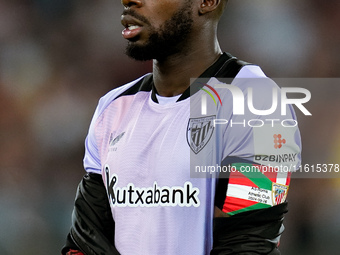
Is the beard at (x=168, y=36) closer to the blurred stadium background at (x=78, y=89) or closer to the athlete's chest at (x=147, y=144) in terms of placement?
the athlete's chest at (x=147, y=144)

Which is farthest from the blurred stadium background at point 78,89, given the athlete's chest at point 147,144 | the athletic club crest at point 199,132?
the athletic club crest at point 199,132

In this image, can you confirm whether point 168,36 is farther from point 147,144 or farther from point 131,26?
point 147,144

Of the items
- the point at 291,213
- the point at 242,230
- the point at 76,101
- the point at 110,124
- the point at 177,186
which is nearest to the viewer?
the point at 242,230

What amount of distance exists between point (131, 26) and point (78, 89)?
7.81 ft

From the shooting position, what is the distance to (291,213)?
12.8 feet

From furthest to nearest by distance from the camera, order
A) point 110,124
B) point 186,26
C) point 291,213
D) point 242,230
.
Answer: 1. point 291,213
2. point 110,124
3. point 186,26
4. point 242,230

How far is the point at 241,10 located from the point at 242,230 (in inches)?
113

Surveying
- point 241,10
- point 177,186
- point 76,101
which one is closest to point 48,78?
point 76,101

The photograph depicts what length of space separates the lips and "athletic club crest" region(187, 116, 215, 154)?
0.33 m

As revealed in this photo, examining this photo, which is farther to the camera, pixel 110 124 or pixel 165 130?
pixel 110 124

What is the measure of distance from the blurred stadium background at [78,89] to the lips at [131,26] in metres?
2.16

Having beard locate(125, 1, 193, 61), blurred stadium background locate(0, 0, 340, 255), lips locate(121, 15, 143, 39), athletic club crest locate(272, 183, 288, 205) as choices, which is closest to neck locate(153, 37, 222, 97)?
beard locate(125, 1, 193, 61)

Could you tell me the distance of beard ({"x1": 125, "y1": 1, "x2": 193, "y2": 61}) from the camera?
1857 mm

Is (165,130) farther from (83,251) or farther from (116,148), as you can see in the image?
(83,251)
